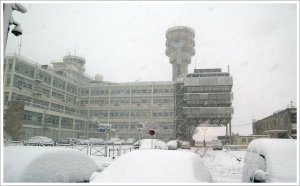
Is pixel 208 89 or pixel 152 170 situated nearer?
pixel 152 170

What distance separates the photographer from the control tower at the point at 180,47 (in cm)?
9944

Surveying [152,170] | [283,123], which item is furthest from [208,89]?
[152,170]

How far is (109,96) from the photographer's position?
214ft

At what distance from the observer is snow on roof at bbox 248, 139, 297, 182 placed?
4.80 meters

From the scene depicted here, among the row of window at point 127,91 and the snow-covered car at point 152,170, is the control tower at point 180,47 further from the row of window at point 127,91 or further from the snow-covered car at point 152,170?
the snow-covered car at point 152,170

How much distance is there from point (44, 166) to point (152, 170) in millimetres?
2624

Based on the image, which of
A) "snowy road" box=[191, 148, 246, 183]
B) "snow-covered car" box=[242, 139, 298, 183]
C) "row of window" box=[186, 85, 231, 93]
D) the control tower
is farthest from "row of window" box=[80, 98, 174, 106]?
"snow-covered car" box=[242, 139, 298, 183]

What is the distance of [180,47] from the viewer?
3922 inches

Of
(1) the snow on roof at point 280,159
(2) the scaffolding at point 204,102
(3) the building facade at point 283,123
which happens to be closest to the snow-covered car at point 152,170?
(1) the snow on roof at point 280,159

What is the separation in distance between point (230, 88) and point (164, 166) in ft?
186

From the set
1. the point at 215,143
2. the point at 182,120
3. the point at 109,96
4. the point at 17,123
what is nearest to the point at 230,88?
the point at 182,120

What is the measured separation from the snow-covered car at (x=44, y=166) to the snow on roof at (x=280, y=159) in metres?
4.23

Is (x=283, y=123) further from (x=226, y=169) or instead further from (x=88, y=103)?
(x=88, y=103)

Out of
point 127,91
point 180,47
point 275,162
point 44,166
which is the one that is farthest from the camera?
point 180,47
